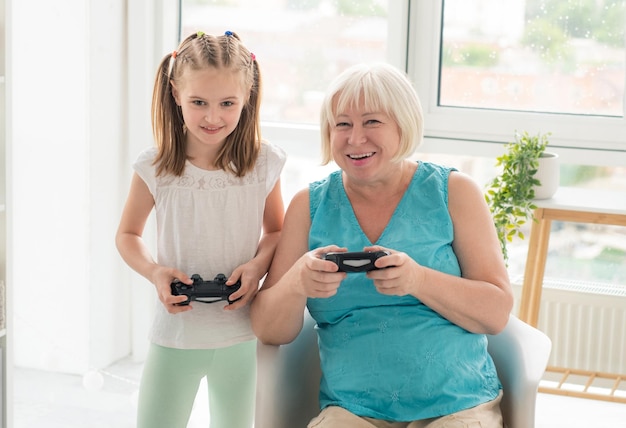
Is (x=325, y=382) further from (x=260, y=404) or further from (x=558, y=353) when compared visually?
(x=558, y=353)

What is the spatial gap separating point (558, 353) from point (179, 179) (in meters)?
1.70

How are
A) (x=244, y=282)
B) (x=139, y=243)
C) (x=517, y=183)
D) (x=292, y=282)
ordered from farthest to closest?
(x=517, y=183) < (x=139, y=243) < (x=244, y=282) < (x=292, y=282)

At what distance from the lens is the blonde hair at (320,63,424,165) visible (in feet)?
5.86

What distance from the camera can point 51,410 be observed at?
2936mm

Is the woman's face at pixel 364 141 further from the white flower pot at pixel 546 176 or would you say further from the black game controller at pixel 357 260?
the white flower pot at pixel 546 176

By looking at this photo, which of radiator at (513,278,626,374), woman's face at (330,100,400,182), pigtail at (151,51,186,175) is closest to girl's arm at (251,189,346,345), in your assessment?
woman's face at (330,100,400,182)

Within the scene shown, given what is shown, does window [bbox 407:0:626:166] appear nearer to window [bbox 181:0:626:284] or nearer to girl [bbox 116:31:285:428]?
window [bbox 181:0:626:284]

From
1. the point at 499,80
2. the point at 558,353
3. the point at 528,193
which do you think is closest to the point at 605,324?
the point at 558,353

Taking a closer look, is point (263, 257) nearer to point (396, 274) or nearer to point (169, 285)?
point (169, 285)

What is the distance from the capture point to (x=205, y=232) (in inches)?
75.3

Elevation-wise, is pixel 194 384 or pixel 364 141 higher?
pixel 364 141

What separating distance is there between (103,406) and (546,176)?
5.06ft

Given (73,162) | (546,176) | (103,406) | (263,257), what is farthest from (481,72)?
(103,406)

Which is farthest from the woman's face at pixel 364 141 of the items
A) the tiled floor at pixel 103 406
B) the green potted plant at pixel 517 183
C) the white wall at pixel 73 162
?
the white wall at pixel 73 162
